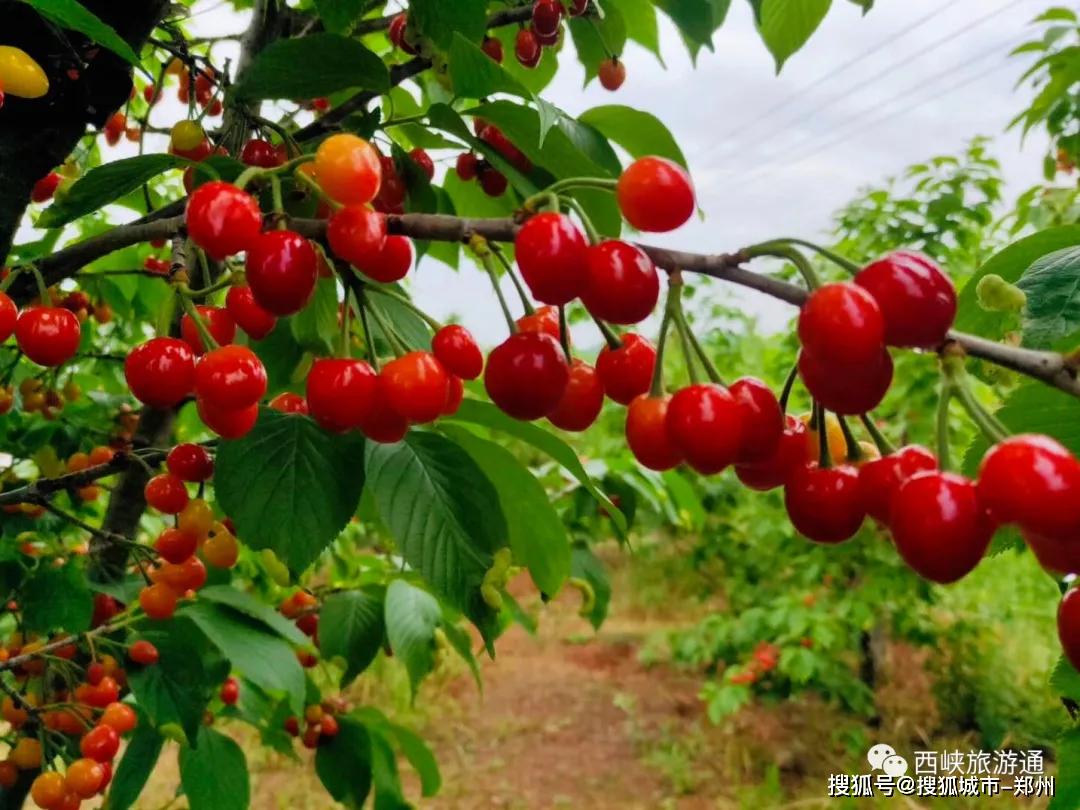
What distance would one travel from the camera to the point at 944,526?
1.22 feet

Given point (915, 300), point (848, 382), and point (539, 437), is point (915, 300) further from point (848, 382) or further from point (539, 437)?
point (539, 437)

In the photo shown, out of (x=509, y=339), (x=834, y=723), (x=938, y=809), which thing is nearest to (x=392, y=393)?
(x=509, y=339)

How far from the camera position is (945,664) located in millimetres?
4492

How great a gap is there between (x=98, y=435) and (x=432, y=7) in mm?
1173

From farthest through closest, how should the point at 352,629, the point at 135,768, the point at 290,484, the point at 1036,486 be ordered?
1. the point at 352,629
2. the point at 135,768
3. the point at 290,484
4. the point at 1036,486

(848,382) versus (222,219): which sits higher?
(222,219)

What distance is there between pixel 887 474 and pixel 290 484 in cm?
51

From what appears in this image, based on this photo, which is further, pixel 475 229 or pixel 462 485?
pixel 462 485

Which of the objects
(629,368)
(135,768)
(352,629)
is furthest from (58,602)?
(629,368)

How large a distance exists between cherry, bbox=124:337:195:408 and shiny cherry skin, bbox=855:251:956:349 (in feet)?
1.47

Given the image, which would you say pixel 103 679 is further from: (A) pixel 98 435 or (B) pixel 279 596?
(B) pixel 279 596

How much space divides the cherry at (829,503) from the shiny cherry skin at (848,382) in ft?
0.22

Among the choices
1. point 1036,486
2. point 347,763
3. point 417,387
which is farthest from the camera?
point 347,763

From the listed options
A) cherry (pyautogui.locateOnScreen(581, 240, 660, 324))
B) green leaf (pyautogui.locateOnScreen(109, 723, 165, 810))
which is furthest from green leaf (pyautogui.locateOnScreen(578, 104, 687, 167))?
green leaf (pyautogui.locateOnScreen(109, 723, 165, 810))
